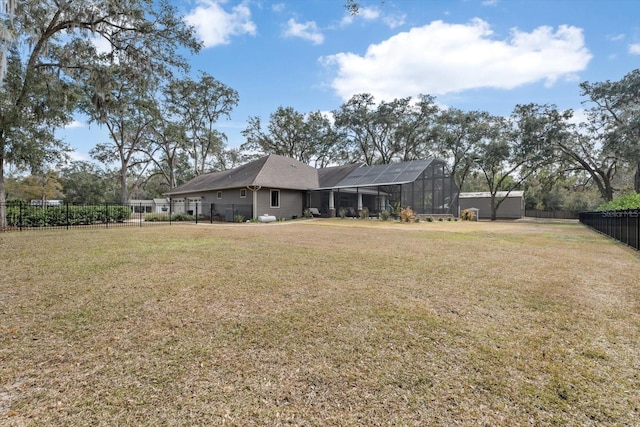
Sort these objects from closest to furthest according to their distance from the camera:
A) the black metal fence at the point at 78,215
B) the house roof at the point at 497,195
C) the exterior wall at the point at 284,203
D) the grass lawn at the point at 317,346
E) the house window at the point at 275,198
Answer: the grass lawn at the point at 317,346, the black metal fence at the point at 78,215, the exterior wall at the point at 284,203, the house window at the point at 275,198, the house roof at the point at 497,195

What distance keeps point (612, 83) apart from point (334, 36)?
2315cm

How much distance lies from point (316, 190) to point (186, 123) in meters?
16.4

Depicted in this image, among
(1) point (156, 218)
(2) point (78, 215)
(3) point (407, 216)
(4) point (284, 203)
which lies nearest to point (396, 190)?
(3) point (407, 216)

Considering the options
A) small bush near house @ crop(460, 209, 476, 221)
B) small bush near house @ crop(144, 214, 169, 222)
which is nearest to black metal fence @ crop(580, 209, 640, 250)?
small bush near house @ crop(460, 209, 476, 221)

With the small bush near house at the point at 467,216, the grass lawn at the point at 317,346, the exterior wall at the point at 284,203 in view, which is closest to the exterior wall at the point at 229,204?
the exterior wall at the point at 284,203

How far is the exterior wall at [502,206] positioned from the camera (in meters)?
29.8

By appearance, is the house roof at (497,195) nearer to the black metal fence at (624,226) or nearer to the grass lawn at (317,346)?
the black metal fence at (624,226)

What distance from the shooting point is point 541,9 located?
28.5 ft

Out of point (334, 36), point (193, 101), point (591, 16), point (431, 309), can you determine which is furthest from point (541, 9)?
point (193, 101)

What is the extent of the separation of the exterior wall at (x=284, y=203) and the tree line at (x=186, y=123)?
753cm

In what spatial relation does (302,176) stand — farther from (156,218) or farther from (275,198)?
(156,218)

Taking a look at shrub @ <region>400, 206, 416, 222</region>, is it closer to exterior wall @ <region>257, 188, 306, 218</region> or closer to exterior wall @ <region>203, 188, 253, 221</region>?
exterior wall @ <region>257, 188, 306, 218</region>

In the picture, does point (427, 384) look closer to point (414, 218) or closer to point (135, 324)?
point (135, 324)

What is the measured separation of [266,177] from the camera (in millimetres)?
→ 19016
